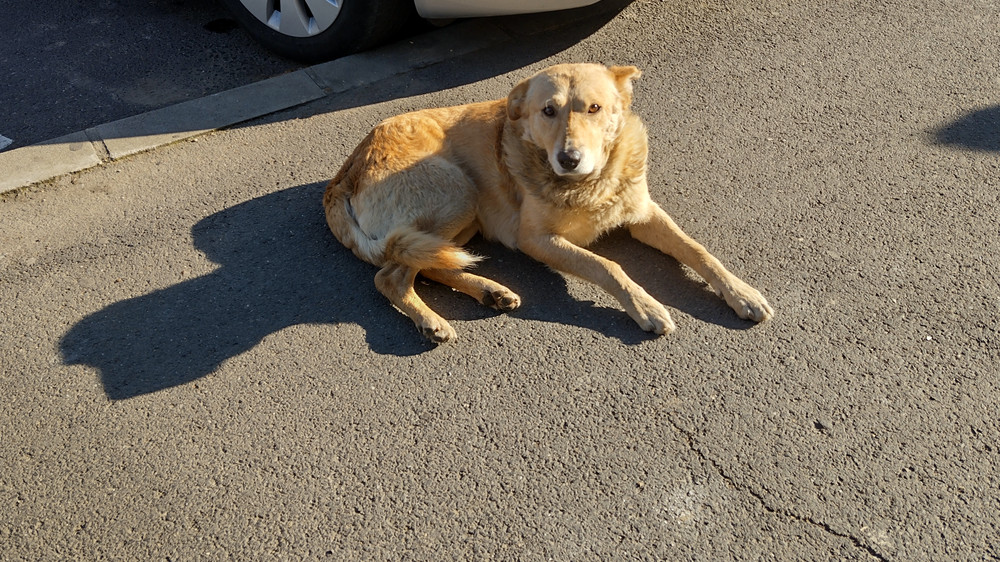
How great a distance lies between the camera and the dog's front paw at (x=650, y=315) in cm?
351

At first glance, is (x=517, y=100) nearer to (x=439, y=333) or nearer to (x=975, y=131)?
(x=439, y=333)

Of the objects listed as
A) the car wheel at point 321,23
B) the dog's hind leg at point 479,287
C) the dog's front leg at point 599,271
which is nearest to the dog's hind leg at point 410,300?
the dog's hind leg at point 479,287

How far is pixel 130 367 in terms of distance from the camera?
3559mm

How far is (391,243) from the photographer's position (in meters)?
3.82

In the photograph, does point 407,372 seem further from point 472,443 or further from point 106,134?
point 106,134

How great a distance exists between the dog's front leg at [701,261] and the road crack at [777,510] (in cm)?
74

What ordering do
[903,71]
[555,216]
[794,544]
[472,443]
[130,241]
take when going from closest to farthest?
[794,544], [472,443], [555,216], [130,241], [903,71]

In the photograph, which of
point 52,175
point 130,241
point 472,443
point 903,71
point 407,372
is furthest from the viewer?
point 903,71

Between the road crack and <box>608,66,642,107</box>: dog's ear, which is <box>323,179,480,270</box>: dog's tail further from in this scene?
the road crack

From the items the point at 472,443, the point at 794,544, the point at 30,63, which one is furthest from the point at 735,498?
the point at 30,63

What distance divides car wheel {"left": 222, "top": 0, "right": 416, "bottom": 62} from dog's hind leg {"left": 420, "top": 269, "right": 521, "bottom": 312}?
7.13 feet

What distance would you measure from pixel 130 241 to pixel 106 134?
A: 102cm

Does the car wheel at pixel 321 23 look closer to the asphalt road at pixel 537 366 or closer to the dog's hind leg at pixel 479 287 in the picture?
the asphalt road at pixel 537 366

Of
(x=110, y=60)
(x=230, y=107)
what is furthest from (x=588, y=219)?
(x=110, y=60)
